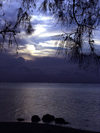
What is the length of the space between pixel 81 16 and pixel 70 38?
0.58 m

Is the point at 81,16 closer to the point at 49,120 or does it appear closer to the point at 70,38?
the point at 70,38

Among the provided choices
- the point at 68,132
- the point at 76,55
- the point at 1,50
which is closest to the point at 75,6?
the point at 76,55

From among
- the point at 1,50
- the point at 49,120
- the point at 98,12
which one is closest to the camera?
the point at 98,12

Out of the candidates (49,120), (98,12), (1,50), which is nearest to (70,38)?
(98,12)

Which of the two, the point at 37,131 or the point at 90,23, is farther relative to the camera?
the point at 37,131

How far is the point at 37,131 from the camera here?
1062 cm

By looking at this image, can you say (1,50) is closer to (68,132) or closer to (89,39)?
(89,39)

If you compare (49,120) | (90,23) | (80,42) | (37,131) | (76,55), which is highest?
(90,23)

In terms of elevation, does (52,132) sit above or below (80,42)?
below

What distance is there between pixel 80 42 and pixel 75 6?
88 centimetres

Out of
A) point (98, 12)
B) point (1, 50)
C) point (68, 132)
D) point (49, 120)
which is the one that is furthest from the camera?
point (49, 120)

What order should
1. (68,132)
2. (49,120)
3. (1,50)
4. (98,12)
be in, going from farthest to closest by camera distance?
(49,120) < (68,132) < (1,50) < (98,12)

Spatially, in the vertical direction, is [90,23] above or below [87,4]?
below

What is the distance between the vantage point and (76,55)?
457cm
